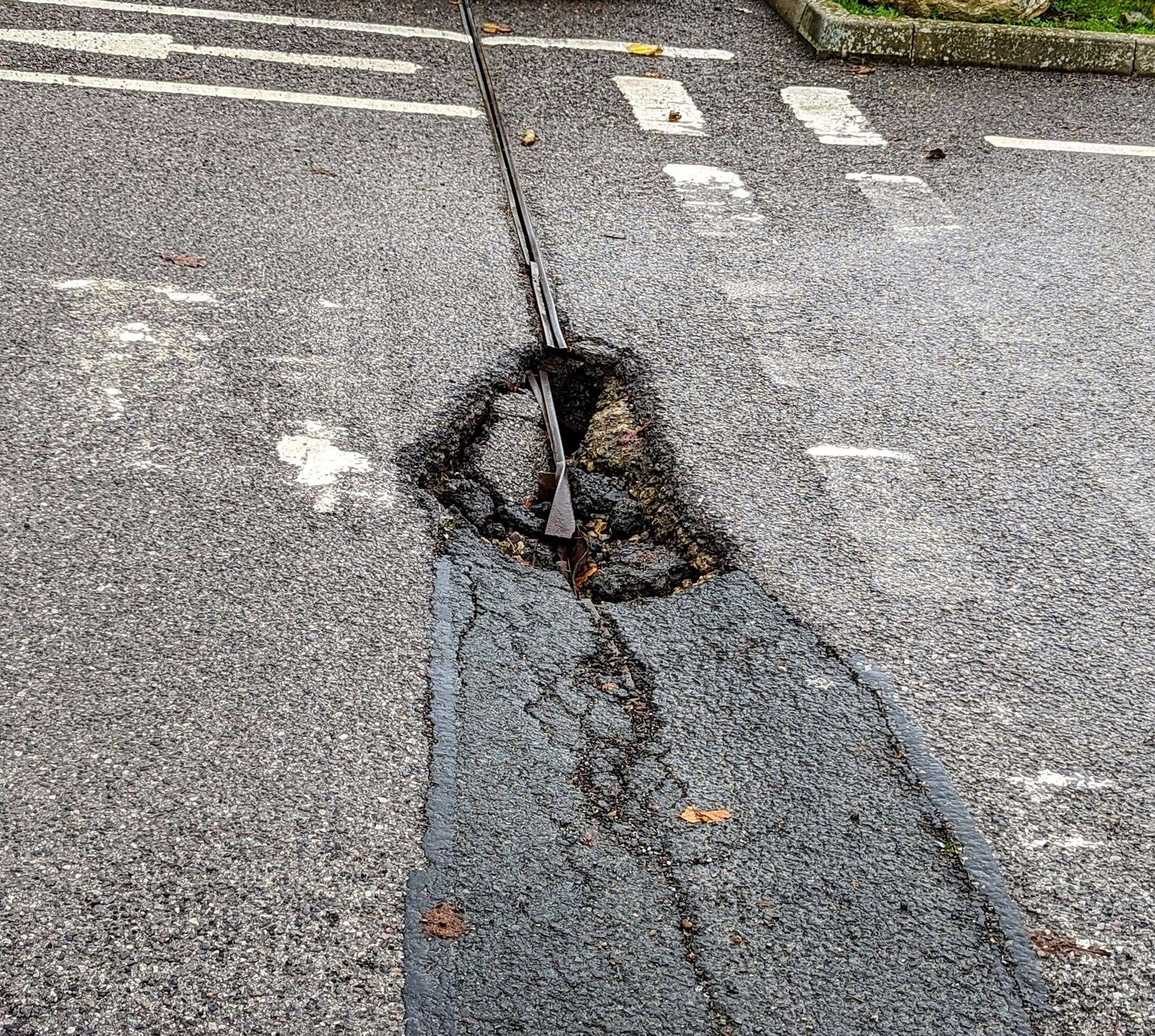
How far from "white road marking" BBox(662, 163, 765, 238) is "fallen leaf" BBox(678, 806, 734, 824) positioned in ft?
11.0

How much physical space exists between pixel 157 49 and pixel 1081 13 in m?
5.94

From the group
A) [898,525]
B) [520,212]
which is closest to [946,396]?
[898,525]

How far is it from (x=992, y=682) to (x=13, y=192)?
4281 mm

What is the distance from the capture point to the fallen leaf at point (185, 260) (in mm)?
4652

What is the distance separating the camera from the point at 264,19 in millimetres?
7188

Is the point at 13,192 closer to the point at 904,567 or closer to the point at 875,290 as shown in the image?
the point at 875,290

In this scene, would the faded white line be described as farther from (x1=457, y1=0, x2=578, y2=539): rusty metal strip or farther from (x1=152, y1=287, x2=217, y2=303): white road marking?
(x1=152, y1=287, x2=217, y2=303): white road marking

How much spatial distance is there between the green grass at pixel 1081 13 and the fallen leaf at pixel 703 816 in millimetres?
6449

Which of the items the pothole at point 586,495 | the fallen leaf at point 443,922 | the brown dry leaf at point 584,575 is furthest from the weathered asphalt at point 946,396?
the fallen leaf at point 443,922

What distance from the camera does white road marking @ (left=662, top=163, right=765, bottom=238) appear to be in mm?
5496

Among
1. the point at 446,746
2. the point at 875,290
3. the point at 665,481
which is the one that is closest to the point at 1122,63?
the point at 875,290

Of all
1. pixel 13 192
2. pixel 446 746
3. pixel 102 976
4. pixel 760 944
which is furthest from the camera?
pixel 13 192

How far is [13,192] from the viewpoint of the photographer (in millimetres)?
5027

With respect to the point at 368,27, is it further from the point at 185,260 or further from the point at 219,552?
the point at 219,552
